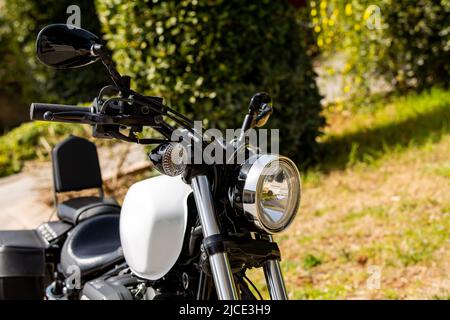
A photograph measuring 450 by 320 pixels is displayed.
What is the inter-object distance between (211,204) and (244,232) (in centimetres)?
16

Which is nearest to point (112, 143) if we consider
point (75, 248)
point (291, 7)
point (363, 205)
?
point (291, 7)

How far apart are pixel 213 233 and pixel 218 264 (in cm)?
8

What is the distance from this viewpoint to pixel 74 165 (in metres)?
2.73

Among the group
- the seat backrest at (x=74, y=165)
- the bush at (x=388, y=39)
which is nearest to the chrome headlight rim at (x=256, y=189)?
the seat backrest at (x=74, y=165)

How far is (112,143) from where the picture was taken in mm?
5684

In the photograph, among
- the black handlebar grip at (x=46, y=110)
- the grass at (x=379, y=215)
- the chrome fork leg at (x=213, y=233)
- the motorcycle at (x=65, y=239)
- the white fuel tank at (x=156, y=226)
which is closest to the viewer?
the chrome fork leg at (x=213, y=233)

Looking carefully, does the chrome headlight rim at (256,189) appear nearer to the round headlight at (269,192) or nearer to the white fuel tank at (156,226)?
the round headlight at (269,192)

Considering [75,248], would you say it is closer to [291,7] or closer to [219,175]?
[219,175]

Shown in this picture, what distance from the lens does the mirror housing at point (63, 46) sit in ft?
5.42

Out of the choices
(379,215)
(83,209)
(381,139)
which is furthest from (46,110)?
(381,139)

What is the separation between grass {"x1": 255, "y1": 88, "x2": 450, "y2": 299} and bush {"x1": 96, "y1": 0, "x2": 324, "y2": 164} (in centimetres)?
67

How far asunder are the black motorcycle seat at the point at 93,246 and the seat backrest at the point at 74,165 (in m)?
0.25

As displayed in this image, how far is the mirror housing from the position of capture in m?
1.65

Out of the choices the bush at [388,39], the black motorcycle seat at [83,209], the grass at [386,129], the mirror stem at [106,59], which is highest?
the bush at [388,39]
